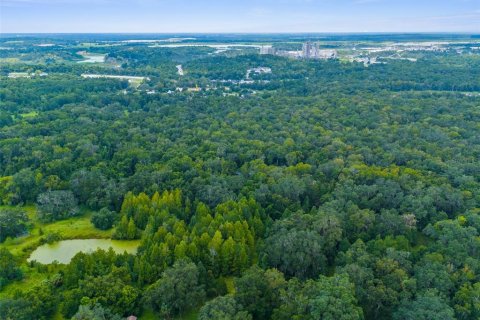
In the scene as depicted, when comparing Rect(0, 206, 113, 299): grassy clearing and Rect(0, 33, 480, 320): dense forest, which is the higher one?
Rect(0, 33, 480, 320): dense forest

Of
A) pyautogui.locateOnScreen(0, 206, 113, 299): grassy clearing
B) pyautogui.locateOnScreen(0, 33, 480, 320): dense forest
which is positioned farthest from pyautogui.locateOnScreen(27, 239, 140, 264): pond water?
pyautogui.locateOnScreen(0, 33, 480, 320): dense forest

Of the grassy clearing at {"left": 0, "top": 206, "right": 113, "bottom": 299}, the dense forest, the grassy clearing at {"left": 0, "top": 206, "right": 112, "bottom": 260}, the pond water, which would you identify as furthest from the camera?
the grassy clearing at {"left": 0, "top": 206, "right": 112, "bottom": 260}

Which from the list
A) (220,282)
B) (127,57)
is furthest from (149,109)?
(127,57)

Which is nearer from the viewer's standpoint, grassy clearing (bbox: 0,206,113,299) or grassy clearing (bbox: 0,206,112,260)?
grassy clearing (bbox: 0,206,113,299)

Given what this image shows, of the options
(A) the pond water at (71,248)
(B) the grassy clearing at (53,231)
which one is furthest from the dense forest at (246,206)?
(A) the pond water at (71,248)

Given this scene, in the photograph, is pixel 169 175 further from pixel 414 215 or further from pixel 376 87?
pixel 376 87

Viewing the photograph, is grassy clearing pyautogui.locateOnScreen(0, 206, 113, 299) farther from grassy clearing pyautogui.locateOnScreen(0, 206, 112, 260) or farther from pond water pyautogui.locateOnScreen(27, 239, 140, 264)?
pond water pyautogui.locateOnScreen(27, 239, 140, 264)

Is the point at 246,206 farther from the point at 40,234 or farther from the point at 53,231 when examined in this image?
the point at 40,234
